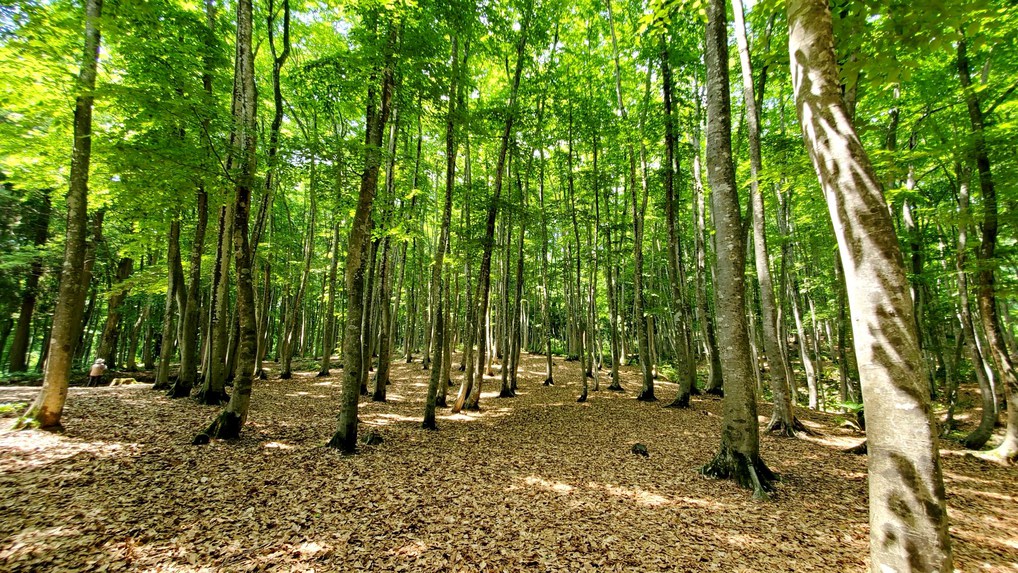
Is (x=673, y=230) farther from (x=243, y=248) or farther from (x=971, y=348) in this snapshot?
(x=243, y=248)

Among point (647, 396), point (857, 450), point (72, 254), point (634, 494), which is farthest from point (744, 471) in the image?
point (72, 254)

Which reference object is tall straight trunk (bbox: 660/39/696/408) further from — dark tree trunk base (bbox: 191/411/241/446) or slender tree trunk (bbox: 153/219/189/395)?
slender tree trunk (bbox: 153/219/189/395)

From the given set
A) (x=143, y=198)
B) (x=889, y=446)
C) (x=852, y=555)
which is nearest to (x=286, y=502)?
(x=889, y=446)

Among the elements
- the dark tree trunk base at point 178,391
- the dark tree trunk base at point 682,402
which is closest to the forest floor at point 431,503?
the dark tree trunk base at point 178,391

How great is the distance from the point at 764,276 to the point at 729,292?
11.0 ft

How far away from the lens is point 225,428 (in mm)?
6715

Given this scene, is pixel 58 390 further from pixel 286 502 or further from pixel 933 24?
pixel 933 24

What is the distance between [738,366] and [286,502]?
656 centimetres

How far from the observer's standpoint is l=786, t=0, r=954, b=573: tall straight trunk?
2117mm

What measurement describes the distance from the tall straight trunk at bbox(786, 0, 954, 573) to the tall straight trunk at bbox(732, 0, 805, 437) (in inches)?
226

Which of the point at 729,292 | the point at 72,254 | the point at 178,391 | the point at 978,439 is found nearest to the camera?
the point at 729,292

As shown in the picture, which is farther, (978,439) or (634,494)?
(978,439)

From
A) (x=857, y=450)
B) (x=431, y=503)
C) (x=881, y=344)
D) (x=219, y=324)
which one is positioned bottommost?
(x=431, y=503)

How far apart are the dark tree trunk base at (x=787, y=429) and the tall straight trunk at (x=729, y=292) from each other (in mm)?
3678
